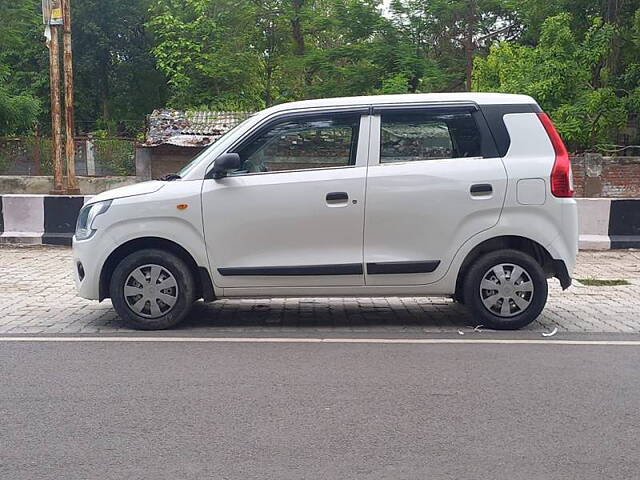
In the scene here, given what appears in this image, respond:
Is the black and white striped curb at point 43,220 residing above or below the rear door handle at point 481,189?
below

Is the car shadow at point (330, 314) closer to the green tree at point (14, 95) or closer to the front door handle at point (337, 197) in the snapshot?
the front door handle at point (337, 197)

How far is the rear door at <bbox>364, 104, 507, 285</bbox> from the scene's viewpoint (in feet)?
21.9

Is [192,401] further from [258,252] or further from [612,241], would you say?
[612,241]

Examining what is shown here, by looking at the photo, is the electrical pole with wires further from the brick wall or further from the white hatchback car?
the brick wall

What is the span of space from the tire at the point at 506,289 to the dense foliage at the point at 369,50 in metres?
13.8

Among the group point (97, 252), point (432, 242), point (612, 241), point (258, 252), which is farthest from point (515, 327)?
point (612, 241)

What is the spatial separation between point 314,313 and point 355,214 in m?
1.54

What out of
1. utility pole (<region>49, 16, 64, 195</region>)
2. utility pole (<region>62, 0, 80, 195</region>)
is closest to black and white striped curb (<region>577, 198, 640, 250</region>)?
utility pole (<region>62, 0, 80, 195</region>)

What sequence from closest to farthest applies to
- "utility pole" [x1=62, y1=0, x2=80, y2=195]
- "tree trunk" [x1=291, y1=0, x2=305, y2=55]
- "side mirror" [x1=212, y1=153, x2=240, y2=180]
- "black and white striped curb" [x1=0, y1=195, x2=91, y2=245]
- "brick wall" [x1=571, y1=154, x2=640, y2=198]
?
1. "side mirror" [x1=212, y1=153, x2=240, y2=180]
2. "black and white striped curb" [x1=0, y1=195, x2=91, y2=245]
3. "utility pole" [x1=62, y1=0, x2=80, y2=195]
4. "brick wall" [x1=571, y1=154, x2=640, y2=198]
5. "tree trunk" [x1=291, y1=0, x2=305, y2=55]

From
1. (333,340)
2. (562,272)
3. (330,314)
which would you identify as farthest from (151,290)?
(562,272)

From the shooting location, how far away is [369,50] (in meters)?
23.4

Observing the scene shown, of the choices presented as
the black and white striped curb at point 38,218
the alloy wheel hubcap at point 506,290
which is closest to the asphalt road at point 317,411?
the alloy wheel hubcap at point 506,290

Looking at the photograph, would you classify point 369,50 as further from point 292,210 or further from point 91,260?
point 91,260

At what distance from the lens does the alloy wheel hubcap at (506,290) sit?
6789 millimetres
